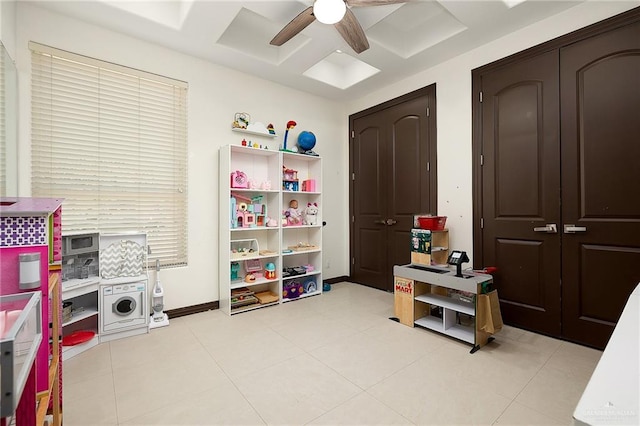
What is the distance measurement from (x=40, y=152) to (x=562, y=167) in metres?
4.54

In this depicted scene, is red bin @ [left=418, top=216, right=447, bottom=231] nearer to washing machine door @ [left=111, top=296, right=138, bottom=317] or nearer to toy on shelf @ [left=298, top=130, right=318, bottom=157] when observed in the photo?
toy on shelf @ [left=298, top=130, right=318, bottom=157]

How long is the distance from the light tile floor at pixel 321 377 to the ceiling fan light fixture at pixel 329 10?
2.54 m

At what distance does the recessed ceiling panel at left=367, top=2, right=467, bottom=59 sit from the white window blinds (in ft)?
7.48

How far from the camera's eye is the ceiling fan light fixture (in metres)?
2.00

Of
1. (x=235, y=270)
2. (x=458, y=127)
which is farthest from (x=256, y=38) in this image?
(x=235, y=270)

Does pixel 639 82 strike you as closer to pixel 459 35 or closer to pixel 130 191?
pixel 459 35

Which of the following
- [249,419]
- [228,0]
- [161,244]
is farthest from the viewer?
[161,244]

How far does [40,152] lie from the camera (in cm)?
247

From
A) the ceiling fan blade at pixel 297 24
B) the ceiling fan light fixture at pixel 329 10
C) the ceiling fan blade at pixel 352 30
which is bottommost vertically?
the ceiling fan light fixture at pixel 329 10

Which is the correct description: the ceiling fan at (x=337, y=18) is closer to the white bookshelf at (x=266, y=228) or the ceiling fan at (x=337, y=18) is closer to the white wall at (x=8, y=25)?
the white bookshelf at (x=266, y=228)

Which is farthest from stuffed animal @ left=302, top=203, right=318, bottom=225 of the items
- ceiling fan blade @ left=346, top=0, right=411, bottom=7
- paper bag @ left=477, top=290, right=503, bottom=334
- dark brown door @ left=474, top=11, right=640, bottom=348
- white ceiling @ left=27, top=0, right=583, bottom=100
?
ceiling fan blade @ left=346, top=0, right=411, bottom=7

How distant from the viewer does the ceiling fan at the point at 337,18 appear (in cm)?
202

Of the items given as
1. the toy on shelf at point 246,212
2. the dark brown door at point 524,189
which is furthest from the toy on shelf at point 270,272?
the dark brown door at point 524,189

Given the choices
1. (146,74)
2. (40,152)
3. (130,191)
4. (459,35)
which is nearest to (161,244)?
(130,191)
